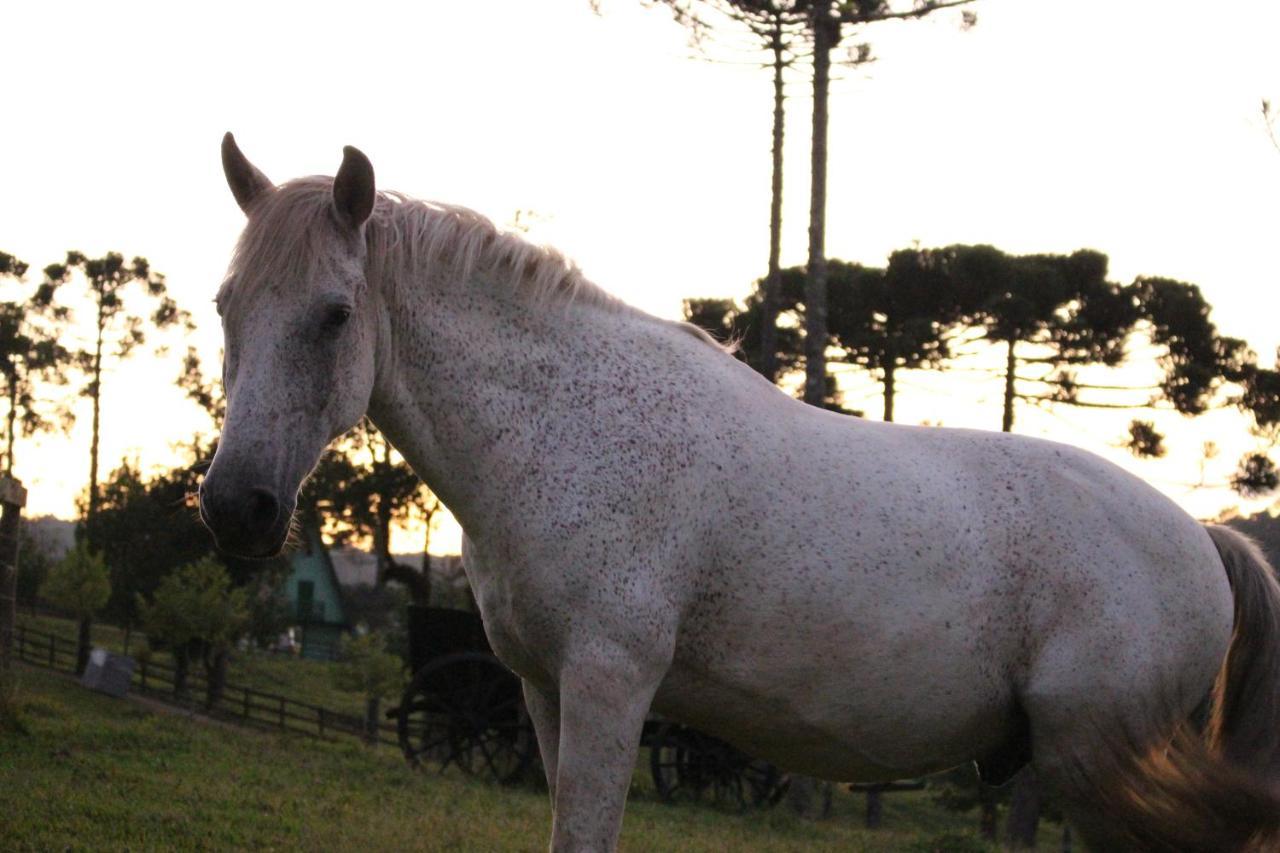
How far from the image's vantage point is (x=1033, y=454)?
354 cm

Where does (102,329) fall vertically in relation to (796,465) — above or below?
above

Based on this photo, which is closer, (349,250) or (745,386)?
(349,250)

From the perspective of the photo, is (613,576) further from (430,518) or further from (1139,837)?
(430,518)

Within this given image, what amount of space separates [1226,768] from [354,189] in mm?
2351

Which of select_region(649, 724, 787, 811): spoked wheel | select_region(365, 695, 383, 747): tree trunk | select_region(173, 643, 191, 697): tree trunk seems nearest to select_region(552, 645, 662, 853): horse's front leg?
select_region(649, 724, 787, 811): spoked wheel

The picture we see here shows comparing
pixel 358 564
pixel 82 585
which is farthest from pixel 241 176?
pixel 358 564

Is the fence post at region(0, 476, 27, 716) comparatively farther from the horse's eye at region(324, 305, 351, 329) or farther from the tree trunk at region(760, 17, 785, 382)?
the tree trunk at region(760, 17, 785, 382)

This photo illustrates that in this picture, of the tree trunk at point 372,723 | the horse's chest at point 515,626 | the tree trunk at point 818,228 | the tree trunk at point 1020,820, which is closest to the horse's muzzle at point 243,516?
the horse's chest at point 515,626

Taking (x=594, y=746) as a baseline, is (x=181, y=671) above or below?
below

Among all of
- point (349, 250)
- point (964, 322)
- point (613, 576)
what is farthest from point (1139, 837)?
point (964, 322)

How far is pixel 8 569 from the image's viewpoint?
417 inches

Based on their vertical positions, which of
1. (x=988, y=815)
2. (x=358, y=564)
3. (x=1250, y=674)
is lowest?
(x=988, y=815)

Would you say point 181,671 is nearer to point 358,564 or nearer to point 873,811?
point 873,811

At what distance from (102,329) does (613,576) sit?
41.5 meters
